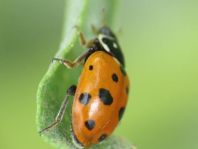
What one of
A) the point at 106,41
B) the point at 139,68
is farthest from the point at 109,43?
the point at 139,68

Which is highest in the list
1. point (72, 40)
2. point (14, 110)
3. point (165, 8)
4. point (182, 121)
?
point (165, 8)

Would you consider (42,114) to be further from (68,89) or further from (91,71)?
(91,71)

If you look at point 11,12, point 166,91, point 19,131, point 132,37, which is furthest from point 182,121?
point 11,12

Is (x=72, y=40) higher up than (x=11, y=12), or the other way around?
(x=11, y=12)

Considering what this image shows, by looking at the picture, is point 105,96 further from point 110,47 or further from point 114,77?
point 110,47

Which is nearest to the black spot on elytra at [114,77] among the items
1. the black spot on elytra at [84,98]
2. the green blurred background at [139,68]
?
the black spot on elytra at [84,98]

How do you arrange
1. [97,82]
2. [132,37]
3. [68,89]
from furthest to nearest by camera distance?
[132,37], [97,82], [68,89]

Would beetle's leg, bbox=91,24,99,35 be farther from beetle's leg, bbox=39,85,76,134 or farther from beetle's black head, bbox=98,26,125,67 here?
beetle's leg, bbox=39,85,76,134
